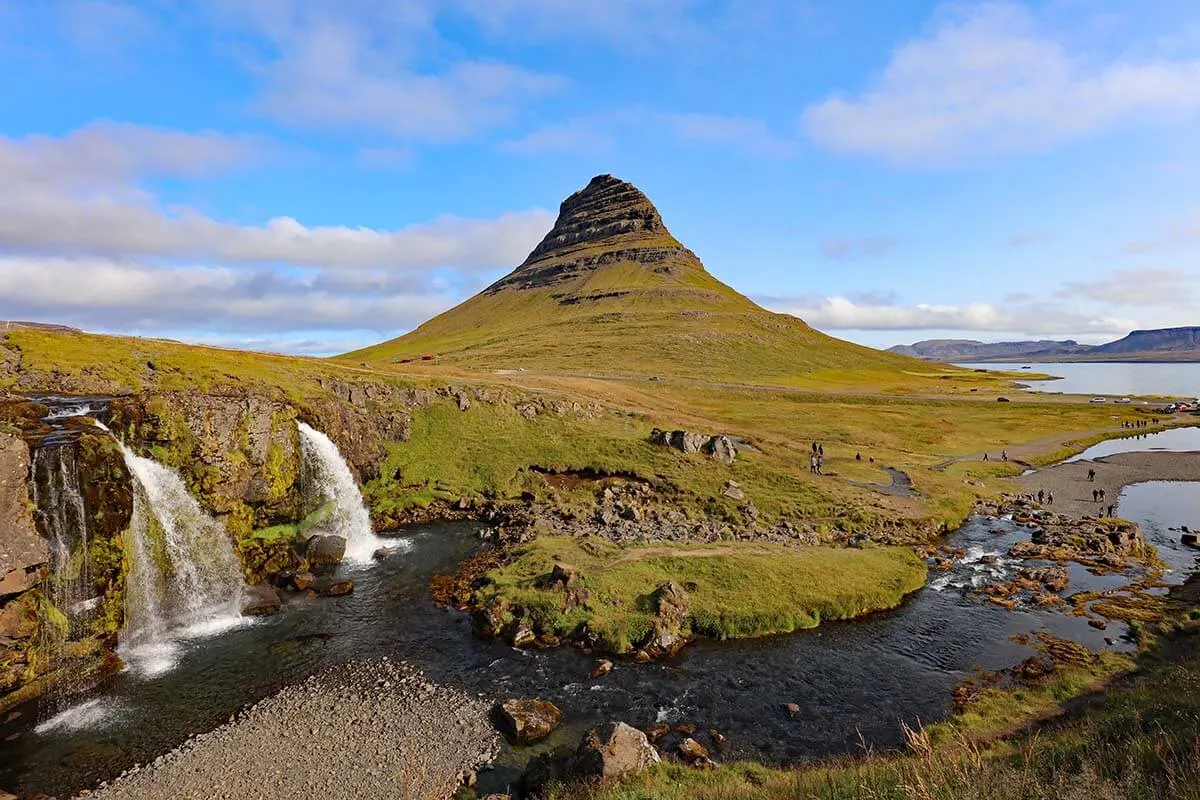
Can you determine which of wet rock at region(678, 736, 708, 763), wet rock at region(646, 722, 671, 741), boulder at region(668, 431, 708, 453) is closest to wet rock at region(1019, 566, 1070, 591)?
boulder at region(668, 431, 708, 453)

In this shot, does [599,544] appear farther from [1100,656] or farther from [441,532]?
[1100,656]

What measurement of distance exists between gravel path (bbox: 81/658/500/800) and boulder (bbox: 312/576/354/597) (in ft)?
33.2

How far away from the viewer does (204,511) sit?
38.5 meters

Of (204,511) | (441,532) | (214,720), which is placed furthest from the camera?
(441,532)

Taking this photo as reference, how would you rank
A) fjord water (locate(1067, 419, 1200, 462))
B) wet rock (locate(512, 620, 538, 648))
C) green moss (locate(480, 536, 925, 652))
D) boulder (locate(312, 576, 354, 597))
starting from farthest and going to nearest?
fjord water (locate(1067, 419, 1200, 462)) < boulder (locate(312, 576, 354, 597)) < green moss (locate(480, 536, 925, 652)) < wet rock (locate(512, 620, 538, 648))

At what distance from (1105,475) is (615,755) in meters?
86.5

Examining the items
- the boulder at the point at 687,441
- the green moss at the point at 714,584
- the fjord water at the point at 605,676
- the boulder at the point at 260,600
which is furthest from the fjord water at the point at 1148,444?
the boulder at the point at 260,600

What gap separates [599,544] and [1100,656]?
28.4 meters

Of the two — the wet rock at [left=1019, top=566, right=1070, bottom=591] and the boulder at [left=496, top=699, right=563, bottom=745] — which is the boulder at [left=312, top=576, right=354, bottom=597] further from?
the wet rock at [left=1019, top=566, right=1070, bottom=591]

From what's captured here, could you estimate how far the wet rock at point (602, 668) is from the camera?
2856 centimetres

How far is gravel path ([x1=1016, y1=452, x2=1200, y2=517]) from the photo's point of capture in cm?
6312

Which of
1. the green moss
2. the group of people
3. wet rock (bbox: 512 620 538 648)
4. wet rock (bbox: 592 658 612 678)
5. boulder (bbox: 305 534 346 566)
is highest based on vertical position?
the group of people

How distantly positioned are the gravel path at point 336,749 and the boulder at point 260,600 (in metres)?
9.64

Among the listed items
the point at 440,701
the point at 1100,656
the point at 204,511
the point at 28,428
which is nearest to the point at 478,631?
the point at 440,701
